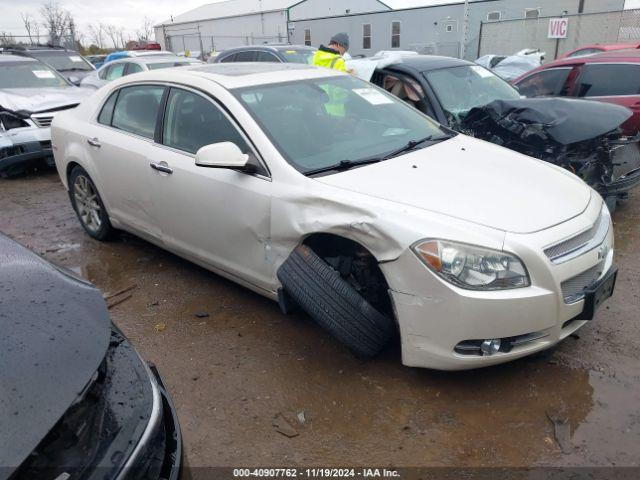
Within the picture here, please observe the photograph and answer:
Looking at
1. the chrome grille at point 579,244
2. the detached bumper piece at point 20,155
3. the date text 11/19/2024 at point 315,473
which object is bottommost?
the date text 11/19/2024 at point 315,473

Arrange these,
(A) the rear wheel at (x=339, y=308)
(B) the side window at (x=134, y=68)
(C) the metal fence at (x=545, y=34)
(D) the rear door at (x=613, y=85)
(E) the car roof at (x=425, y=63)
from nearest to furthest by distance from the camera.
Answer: (A) the rear wheel at (x=339, y=308), (E) the car roof at (x=425, y=63), (D) the rear door at (x=613, y=85), (B) the side window at (x=134, y=68), (C) the metal fence at (x=545, y=34)

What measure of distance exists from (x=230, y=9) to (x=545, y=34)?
124ft

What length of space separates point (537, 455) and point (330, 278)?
50.8 inches

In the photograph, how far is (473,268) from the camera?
248 cm

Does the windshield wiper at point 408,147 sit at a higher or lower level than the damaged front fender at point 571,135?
higher

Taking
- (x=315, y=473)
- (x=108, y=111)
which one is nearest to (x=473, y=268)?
(x=315, y=473)

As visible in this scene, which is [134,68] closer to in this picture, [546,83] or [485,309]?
[546,83]

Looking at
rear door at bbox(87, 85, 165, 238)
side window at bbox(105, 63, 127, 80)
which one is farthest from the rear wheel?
side window at bbox(105, 63, 127, 80)

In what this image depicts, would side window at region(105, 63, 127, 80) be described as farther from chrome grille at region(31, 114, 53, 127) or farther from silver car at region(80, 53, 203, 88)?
chrome grille at region(31, 114, 53, 127)

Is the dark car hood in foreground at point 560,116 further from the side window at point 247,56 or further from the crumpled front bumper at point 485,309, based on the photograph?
the side window at point 247,56

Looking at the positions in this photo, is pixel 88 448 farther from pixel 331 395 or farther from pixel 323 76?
pixel 323 76

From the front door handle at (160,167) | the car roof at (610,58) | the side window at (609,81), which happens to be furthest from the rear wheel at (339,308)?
the car roof at (610,58)

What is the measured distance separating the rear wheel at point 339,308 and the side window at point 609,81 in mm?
5288

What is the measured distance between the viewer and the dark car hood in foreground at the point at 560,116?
449 cm
